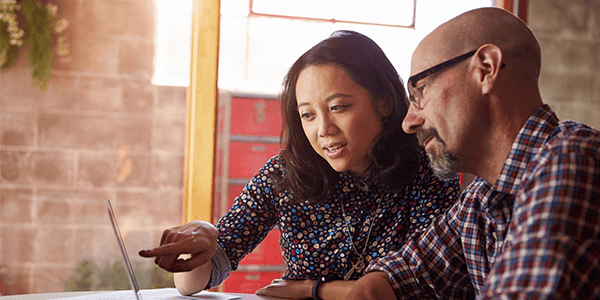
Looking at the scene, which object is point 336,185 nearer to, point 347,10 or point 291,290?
point 291,290

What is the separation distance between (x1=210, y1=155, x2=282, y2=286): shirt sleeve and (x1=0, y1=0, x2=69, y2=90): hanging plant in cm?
188

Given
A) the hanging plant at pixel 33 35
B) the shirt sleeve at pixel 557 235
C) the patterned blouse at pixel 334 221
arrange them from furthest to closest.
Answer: the hanging plant at pixel 33 35 → the patterned blouse at pixel 334 221 → the shirt sleeve at pixel 557 235

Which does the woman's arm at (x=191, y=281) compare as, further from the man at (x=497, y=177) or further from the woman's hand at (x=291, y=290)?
the man at (x=497, y=177)

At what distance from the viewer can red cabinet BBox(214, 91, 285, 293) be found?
2.89 meters

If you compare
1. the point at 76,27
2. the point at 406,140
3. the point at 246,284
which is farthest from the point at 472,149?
the point at 76,27

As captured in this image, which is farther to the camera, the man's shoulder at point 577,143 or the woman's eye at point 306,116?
the woman's eye at point 306,116

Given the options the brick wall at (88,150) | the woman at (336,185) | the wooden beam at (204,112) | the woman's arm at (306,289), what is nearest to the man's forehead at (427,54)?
the woman at (336,185)

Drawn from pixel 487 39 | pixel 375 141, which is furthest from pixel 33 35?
pixel 487 39

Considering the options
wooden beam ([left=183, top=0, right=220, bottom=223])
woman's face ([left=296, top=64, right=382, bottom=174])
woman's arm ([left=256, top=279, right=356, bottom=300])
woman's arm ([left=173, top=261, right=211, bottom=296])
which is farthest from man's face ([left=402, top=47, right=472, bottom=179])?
wooden beam ([left=183, top=0, right=220, bottom=223])

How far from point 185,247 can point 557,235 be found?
0.80 m

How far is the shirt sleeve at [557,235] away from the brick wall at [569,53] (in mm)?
2810

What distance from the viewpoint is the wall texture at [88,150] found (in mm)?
2727

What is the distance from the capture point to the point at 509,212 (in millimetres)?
874

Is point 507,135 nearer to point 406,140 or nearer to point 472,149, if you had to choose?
point 472,149
